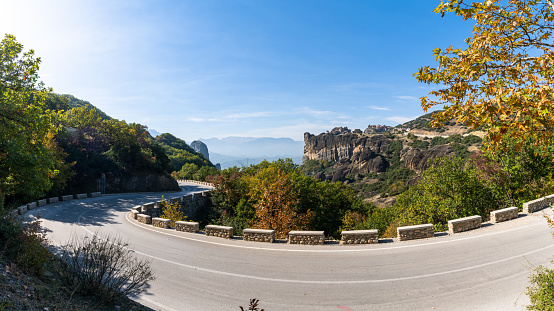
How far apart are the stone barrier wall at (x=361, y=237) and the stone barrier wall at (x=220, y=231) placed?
5.93 m

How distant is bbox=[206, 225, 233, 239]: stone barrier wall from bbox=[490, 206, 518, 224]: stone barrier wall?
13.4m

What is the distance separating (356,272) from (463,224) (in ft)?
22.1

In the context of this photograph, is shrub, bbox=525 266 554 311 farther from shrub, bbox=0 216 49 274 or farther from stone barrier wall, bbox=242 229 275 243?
shrub, bbox=0 216 49 274

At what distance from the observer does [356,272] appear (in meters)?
8.53

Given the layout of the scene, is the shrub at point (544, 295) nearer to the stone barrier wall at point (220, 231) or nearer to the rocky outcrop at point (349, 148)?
the stone barrier wall at point (220, 231)

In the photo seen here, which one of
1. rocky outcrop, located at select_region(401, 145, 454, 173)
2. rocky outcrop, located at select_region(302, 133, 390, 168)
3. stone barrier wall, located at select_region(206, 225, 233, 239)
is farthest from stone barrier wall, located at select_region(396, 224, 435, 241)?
rocky outcrop, located at select_region(302, 133, 390, 168)

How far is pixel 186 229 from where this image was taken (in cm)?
1503

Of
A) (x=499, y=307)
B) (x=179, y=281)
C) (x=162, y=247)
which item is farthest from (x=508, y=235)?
(x=162, y=247)

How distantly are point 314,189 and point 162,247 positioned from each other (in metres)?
14.6

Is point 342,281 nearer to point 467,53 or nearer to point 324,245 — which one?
point 324,245

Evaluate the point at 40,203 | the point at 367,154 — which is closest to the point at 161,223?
the point at 40,203

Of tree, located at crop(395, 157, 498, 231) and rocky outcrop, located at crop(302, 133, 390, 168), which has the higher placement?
rocky outcrop, located at crop(302, 133, 390, 168)

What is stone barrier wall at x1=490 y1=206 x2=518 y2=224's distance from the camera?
483 inches

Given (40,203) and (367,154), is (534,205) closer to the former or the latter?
(40,203)
